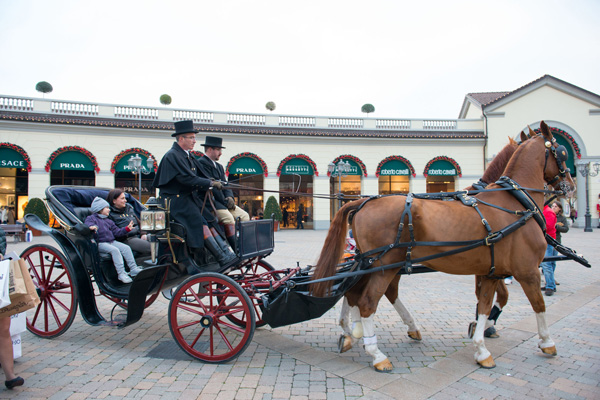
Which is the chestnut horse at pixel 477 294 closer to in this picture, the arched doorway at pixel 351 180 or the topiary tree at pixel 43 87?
the arched doorway at pixel 351 180

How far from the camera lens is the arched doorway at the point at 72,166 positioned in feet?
63.4

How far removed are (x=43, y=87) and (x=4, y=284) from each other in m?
23.2

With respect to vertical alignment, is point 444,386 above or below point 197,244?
below

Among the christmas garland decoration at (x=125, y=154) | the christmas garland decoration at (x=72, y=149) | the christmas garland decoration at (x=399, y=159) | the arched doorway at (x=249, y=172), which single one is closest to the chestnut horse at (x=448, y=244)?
the arched doorway at (x=249, y=172)

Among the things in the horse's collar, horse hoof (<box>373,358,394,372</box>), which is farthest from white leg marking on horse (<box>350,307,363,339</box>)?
Answer: the horse's collar

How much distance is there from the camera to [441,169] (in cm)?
2412

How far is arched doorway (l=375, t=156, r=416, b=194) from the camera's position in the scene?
23.9 meters

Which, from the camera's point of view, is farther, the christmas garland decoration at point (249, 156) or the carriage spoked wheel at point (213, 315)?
the christmas garland decoration at point (249, 156)

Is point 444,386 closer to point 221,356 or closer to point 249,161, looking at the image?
point 221,356

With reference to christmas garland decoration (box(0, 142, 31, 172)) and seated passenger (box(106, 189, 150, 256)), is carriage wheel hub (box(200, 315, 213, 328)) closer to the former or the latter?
seated passenger (box(106, 189, 150, 256))

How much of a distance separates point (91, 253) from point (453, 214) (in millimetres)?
4256

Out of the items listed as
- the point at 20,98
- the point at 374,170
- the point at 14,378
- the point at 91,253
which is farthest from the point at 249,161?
the point at 14,378

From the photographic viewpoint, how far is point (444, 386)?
10.7ft

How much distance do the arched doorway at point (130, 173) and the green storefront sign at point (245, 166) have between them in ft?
14.5
